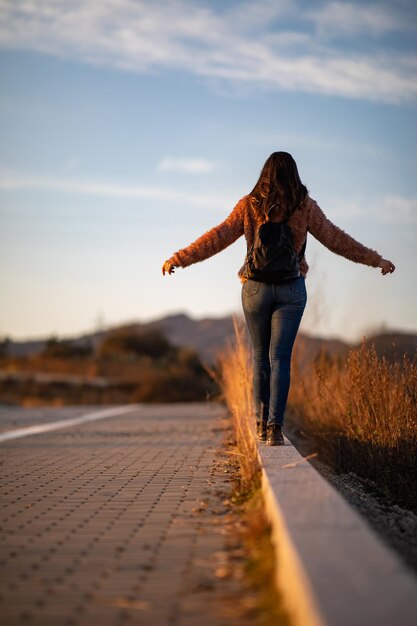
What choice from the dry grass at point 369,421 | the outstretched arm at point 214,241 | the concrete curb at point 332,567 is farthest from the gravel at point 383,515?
the outstretched arm at point 214,241

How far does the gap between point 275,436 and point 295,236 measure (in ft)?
4.43

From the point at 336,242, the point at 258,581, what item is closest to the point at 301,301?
the point at 336,242

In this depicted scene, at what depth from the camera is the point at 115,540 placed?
3715 millimetres

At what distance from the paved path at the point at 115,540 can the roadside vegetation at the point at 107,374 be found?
12560 mm

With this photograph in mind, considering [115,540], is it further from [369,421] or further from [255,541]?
[369,421]

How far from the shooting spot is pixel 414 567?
11.1 ft

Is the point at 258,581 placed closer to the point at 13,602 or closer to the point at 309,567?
the point at 309,567

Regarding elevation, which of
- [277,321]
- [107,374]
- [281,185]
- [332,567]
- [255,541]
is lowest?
[255,541]

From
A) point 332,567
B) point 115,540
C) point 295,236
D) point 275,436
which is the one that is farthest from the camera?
point 295,236

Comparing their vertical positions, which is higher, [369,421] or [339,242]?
[339,242]

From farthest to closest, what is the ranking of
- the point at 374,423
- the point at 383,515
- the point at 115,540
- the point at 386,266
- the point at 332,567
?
1. the point at 374,423
2. the point at 386,266
3. the point at 383,515
4. the point at 115,540
5. the point at 332,567

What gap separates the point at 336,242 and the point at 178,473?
199 cm

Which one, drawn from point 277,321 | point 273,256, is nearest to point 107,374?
point 277,321

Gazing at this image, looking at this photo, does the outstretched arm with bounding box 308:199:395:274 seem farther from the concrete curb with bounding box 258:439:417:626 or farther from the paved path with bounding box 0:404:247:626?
the concrete curb with bounding box 258:439:417:626
